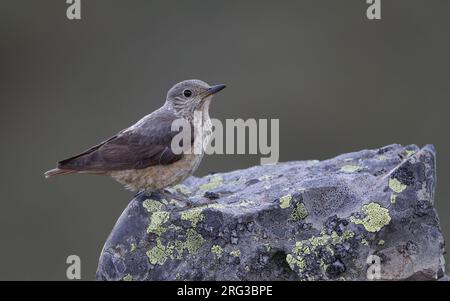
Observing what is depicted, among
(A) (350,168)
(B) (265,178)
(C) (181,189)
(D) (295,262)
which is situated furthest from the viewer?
(C) (181,189)

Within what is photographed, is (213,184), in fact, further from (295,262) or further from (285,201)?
(295,262)

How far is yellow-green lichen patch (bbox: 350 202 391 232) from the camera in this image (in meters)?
6.27

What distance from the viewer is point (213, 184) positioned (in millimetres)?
8508

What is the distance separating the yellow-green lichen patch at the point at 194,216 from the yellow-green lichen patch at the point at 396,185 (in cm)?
171

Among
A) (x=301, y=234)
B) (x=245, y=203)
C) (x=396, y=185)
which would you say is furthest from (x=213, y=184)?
(x=396, y=185)

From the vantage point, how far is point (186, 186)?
28.6 ft

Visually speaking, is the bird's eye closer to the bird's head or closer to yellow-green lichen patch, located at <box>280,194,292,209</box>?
the bird's head

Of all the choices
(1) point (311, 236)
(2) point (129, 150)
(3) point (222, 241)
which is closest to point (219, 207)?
(3) point (222, 241)

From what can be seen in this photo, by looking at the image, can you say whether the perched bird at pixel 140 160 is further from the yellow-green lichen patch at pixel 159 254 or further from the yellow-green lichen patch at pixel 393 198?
the yellow-green lichen patch at pixel 393 198

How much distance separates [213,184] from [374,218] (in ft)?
8.58

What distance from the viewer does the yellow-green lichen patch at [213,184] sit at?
8422 millimetres

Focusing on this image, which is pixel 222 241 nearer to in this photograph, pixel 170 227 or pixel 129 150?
pixel 170 227

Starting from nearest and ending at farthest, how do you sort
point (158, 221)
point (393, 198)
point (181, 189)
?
point (393, 198), point (158, 221), point (181, 189)

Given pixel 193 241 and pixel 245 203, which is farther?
pixel 245 203
